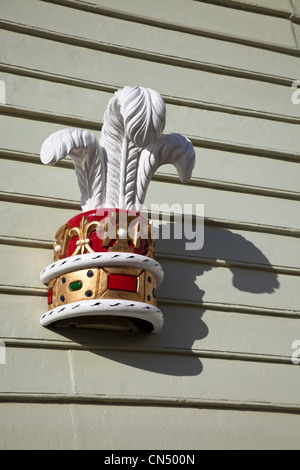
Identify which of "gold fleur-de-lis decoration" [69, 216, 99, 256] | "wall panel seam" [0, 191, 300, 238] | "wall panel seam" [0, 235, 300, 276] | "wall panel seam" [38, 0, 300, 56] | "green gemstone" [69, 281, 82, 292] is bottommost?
"green gemstone" [69, 281, 82, 292]

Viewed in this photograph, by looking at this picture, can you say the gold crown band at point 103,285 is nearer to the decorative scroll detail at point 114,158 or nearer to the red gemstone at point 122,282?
the red gemstone at point 122,282

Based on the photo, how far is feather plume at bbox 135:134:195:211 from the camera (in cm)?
301

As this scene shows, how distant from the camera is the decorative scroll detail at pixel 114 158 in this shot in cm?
288

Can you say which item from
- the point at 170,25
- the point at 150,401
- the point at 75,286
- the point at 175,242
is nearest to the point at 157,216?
the point at 175,242

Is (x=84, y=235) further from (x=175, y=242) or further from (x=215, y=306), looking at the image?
(x=215, y=306)

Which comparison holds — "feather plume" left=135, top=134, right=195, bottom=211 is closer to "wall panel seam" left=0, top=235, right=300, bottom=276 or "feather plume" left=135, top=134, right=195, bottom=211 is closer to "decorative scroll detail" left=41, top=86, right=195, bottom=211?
"decorative scroll detail" left=41, top=86, right=195, bottom=211

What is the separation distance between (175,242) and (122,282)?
1.81 feet

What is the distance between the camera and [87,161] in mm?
2955

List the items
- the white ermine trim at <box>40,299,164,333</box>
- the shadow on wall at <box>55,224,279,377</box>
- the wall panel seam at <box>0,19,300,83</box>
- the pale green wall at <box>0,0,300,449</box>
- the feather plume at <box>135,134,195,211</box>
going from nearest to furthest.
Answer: the white ermine trim at <box>40,299,164,333</box>
the pale green wall at <box>0,0,300,449</box>
the shadow on wall at <box>55,224,279,377</box>
the feather plume at <box>135,134,195,211</box>
the wall panel seam at <box>0,19,300,83</box>

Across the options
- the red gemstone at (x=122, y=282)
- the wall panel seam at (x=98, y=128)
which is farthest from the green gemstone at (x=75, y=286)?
the wall panel seam at (x=98, y=128)

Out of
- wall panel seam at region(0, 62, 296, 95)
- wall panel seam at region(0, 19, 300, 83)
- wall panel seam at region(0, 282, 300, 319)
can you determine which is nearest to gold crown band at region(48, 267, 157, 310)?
wall panel seam at region(0, 282, 300, 319)

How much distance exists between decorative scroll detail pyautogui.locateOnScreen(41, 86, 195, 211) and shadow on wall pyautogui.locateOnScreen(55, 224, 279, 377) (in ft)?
1.17

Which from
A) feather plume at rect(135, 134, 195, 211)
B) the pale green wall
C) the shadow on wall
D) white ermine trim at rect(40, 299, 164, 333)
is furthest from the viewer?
feather plume at rect(135, 134, 195, 211)

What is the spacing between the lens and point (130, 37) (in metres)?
3.65
